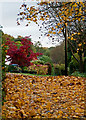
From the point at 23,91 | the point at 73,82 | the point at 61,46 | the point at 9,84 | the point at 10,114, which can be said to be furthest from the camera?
the point at 61,46

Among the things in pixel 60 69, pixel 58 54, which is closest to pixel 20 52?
pixel 60 69

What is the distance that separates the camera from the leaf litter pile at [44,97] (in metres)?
3.85

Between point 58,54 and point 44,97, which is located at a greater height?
point 58,54

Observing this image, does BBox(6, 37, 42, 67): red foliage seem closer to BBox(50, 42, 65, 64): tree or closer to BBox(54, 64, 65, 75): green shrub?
BBox(54, 64, 65, 75): green shrub

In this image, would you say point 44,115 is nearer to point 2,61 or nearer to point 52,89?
point 2,61

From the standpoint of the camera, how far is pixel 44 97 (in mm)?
4859

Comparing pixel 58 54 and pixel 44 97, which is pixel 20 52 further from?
pixel 58 54

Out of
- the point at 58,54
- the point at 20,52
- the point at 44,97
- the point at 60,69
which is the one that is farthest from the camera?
the point at 58,54

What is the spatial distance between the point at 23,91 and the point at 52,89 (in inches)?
37.1

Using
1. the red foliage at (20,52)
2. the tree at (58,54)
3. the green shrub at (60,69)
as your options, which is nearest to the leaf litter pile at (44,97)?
the red foliage at (20,52)

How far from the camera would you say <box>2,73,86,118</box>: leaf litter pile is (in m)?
3.85

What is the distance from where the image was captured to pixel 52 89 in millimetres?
5555

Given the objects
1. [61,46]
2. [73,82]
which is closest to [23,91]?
[73,82]

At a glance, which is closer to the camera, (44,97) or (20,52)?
(44,97)
